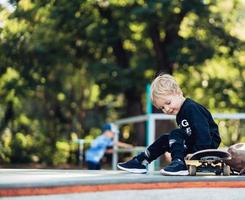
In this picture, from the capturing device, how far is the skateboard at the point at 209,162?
152 inches

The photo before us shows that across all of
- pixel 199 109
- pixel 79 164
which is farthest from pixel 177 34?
pixel 199 109

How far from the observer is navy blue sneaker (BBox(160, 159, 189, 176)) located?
3.78 m

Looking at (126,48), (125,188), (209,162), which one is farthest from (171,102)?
(126,48)

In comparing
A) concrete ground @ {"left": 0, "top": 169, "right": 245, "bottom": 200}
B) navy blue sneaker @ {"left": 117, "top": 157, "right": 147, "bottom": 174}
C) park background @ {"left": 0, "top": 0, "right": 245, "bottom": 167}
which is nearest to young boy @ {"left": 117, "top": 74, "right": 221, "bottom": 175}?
navy blue sneaker @ {"left": 117, "top": 157, "right": 147, "bottom": 174}

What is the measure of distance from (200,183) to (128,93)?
1309cm

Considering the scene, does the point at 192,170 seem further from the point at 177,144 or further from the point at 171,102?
the point at 171,102

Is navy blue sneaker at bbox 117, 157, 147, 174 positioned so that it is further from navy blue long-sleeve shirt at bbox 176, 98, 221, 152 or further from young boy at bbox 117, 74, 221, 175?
navy blue long-sleeve shirt at bbox 176, 98, 221, 152

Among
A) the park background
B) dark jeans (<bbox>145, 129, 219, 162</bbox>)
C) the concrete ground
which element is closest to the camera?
the concrete ground

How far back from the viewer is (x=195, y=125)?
3.97 meters

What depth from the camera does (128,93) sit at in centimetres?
1636

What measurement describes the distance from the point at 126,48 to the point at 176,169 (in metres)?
13.2

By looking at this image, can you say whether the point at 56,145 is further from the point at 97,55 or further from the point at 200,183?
the point at 200,183

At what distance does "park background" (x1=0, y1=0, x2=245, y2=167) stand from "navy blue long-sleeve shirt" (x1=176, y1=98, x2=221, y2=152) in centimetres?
898

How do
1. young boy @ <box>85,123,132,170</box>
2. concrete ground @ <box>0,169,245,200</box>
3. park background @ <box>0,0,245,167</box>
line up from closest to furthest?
1. concrete ground @ <box>0,169,245,200</box>
2. young boy @ <box>85,123,132,170</box>
3. park background @ <box>0,0,245,167</box>
